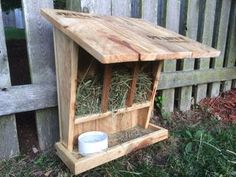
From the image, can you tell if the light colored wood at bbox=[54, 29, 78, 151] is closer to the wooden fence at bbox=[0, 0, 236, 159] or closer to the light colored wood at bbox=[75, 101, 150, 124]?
the light colored wood at bbox=[75, 101, 150, 124]

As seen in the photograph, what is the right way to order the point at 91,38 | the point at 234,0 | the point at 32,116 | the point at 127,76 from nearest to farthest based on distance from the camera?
the point at 91,38 → the point at 127,76 → the point at 32,116 → the point at 234,0

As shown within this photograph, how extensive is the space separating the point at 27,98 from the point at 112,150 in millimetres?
632

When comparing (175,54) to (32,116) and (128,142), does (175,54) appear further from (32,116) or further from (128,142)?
(32,116)

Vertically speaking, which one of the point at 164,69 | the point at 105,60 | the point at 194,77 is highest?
the point at 105,60

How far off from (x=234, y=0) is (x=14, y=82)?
221 centimetres

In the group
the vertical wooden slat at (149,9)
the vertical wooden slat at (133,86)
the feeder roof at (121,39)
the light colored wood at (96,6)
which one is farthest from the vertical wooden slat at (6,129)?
the vertical wooden slat at (149,9)

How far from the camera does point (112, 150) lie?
1.68 metres

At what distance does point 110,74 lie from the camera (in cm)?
158

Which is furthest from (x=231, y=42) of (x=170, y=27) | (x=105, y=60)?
(x=105, y=60)

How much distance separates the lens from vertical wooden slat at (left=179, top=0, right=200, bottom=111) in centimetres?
250

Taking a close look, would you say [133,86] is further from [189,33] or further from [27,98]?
[189,33]

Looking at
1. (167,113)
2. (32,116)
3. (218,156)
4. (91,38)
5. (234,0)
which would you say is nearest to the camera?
(91,38)

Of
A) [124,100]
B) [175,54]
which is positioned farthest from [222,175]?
[175,54]

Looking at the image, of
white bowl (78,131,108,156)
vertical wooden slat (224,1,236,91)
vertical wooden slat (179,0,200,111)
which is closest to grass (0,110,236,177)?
white bowl (78,131,108,156)
